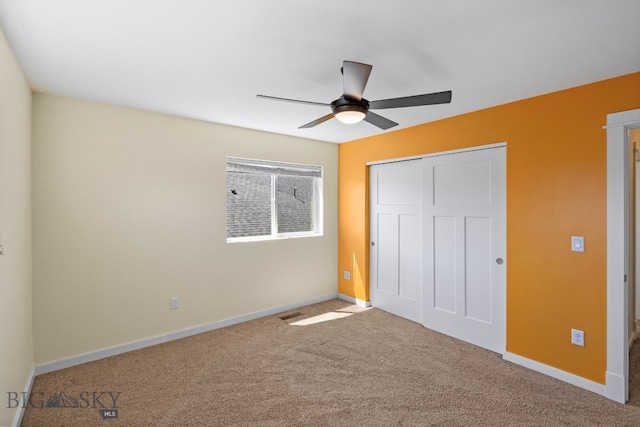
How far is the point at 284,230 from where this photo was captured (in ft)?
13.9

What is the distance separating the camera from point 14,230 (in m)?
2.03

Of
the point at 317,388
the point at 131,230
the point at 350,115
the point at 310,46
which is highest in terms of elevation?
the point at 310,46

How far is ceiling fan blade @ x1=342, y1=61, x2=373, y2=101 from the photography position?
1.61 meters

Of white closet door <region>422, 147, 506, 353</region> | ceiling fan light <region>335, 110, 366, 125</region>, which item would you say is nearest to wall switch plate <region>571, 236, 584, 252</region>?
white closet door <region>422, 147, 506, 353</region>

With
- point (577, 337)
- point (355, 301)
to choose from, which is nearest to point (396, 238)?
point (355, 301)

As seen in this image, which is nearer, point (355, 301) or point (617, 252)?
point (617, 252)

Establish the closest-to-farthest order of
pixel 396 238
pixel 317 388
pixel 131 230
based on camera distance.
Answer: pixel 317 388 → pixel 131 230 → pixel 396 238

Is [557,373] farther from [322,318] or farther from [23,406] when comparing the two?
[23,406]

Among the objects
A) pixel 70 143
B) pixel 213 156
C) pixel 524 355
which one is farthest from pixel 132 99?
pixel 524 355

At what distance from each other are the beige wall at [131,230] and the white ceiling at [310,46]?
411mm

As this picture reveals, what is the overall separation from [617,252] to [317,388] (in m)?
2.42

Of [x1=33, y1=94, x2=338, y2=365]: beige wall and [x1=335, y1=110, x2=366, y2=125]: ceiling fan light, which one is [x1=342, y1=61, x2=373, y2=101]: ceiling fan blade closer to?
[x1=335, y1=110, x2=366, y2=125]: ceiling fan light

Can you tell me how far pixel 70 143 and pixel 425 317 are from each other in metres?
3.95

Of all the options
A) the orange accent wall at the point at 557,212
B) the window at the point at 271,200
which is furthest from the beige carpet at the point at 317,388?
the window at the point at 271,200
